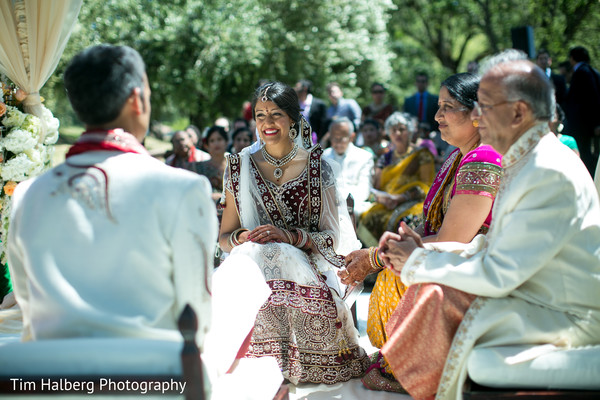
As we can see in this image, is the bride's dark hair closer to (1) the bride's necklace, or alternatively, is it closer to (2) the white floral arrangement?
(1) the bride's necklace

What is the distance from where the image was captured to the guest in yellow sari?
680cm

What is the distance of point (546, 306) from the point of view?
2.47 metres

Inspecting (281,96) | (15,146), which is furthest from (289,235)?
(15,146)

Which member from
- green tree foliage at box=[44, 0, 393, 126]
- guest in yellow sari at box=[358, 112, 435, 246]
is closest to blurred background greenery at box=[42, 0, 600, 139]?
green tree foliage at box=[44, 0, 393, 126]

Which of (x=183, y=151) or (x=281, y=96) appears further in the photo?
(x=183, y=151)

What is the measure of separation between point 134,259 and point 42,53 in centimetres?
308

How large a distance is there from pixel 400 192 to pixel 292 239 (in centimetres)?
333

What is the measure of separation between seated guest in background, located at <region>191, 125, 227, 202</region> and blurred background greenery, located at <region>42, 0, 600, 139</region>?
711 cm

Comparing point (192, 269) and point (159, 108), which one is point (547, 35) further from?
point (192, 269)

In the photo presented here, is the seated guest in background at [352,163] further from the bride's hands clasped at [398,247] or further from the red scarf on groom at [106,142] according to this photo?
the red scarf on groom at [106,142]

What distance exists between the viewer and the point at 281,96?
13.3ft

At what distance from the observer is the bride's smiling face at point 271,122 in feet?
13.3

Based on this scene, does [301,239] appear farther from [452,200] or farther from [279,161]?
[452,200]

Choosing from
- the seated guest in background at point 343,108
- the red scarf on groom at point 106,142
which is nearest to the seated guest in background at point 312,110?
the seated guest in background at point 343,108
